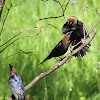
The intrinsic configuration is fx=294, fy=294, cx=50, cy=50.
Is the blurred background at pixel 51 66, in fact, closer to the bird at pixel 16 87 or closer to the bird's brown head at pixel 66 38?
the bird at pixel 16 87

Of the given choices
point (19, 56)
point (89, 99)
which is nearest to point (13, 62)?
point (19, 56)

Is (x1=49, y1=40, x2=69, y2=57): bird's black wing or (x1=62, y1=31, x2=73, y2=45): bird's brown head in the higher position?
(x1=62, y1=31, x2=73, y2=45): bird's brown head

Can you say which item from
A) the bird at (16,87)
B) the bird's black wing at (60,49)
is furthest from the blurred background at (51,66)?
the bird's black wing at (60,49)

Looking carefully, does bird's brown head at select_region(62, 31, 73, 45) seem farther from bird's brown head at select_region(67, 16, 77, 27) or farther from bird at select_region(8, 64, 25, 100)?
bird at select_region(8, 64, 25, 100)

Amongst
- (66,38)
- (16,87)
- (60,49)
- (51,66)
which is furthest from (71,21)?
(51,66)

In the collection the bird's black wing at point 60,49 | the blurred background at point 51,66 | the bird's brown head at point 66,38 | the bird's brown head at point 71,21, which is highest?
the bird's brown head at point 71,21

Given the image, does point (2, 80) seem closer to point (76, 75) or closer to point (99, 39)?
point (76, 75)

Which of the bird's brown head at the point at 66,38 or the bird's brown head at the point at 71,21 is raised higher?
the bird's brown head at the point at 71,21

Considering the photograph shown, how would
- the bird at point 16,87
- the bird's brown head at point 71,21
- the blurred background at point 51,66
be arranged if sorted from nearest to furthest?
the bird's brown head at point 71,21
the bird at point 16,87
the blurred background at point 51,66

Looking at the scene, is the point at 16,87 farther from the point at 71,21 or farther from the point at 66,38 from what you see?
the point at 71,21

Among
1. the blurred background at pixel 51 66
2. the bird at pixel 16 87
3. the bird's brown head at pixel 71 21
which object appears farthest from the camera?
the blurred background at pixel 51 66

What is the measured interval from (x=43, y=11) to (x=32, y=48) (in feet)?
3.79

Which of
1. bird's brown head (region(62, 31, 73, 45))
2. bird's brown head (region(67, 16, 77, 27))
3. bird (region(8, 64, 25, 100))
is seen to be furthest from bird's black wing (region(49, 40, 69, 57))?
bird (region(8, 64, 25, 100))

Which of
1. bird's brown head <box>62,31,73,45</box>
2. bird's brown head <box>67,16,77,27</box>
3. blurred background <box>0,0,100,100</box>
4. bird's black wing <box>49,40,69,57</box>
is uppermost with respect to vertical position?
bird's brown head <box>67,16,77,27</box>
